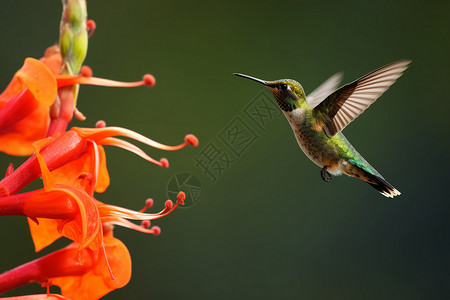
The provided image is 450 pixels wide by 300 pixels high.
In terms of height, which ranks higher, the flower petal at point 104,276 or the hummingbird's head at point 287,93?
the hummingbird's head at point 287,93

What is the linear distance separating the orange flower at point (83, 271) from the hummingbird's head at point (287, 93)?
54 centimetres

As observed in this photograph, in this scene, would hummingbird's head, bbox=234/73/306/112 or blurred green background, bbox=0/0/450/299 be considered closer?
hummingbird's head, bbox=234/73/306/112

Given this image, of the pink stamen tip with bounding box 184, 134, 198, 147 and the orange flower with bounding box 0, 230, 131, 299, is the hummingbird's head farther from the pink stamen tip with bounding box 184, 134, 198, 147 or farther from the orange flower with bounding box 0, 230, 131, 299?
the orange flower with bounding box 0, 230, 131, 299

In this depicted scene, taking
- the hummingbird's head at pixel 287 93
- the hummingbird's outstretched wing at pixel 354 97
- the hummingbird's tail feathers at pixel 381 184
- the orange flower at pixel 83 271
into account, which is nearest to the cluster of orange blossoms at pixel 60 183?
the orange flower at pixel 83 271

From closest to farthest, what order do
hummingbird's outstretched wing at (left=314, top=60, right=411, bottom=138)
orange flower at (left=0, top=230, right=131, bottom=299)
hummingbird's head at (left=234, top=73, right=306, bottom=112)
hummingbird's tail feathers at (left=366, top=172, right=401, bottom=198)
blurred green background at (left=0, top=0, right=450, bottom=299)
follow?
orange flower at (left=0, top=230, right=131, bottom=299) → hummingbird's outstretched wing at (left=314, top=60, right=411, bottom=138) → hummingbird's head at (left=234, top=73, right=306, bottom=112) → hummingbird's tail feathers at (left=366, top=172, right=401, bottom=198) → blurred green background at (left=0, top=0, right=450, bottom=299)

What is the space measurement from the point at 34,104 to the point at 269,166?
6.88 feet

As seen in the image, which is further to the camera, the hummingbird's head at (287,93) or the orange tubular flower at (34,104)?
the hummingbird's head at (287,93)

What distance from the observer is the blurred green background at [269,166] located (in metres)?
2.98

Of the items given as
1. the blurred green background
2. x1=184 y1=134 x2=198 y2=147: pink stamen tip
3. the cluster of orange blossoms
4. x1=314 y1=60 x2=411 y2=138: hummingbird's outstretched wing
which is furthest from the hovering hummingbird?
the blurred green background

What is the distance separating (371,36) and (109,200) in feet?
5.24

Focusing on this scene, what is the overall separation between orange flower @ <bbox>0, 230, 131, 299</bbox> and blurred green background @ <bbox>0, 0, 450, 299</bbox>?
182cm

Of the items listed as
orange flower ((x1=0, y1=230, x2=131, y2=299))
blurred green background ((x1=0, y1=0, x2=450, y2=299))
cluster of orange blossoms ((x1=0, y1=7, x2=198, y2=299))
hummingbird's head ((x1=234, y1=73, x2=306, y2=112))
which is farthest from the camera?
blurred green background ((x1=0, y1=0, x2=450, y2=299))

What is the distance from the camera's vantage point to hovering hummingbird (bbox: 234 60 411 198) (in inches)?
54.2

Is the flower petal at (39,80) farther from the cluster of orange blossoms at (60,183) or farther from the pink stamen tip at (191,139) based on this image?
the pink stamen tip at (191,139)
